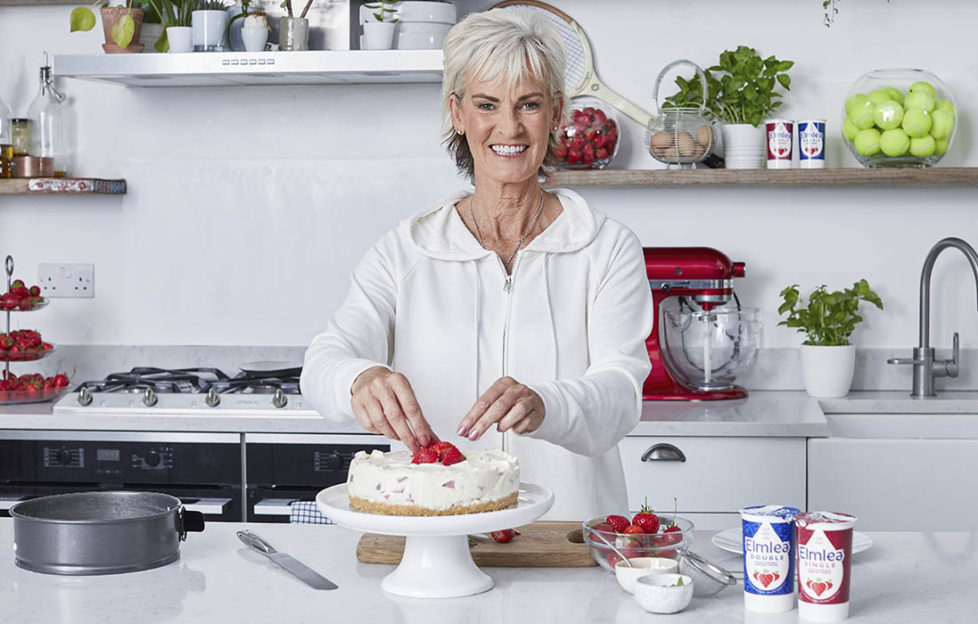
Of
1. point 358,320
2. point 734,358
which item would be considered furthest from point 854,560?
point 734,358

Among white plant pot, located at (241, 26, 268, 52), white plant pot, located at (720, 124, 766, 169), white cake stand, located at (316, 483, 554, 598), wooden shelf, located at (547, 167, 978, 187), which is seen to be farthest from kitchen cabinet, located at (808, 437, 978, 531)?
white plant pot, located at (241, 26, 268, 52)

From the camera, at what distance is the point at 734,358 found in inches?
124

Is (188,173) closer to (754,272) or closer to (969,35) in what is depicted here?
(754,272)

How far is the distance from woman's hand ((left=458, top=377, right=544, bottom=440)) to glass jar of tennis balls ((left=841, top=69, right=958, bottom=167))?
1846 mm

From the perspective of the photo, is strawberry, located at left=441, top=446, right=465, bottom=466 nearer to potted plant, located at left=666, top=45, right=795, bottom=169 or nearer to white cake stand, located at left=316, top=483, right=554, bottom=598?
white cake stand, located at left=316, top=483, right=554, bottom=598

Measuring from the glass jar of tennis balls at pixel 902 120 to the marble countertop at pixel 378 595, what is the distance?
5.30 ft

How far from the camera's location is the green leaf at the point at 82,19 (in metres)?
3.26

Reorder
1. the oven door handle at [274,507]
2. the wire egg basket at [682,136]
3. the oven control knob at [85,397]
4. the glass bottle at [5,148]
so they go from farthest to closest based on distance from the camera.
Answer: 1. the glass bottle at [5,148]
2. the wire egg basket at [682,136]
3. the oven control knob at [85,397]
4. the oven door handle at [274,507]

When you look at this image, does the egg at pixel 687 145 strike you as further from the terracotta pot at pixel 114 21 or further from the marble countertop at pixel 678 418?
the terracotta pot at pixel 114 21

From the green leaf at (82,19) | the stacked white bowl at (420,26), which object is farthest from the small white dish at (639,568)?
the green leaf at (82,19)

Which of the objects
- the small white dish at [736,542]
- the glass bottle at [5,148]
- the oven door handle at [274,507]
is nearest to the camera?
the small white dish at [736,542]

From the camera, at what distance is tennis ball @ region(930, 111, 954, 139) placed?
3.09m

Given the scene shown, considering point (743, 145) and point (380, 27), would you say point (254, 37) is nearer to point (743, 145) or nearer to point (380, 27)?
point (380, 27)

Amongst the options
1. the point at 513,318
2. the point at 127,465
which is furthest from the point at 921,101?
the point at 127,465
